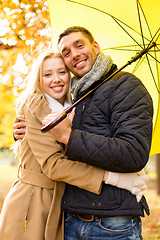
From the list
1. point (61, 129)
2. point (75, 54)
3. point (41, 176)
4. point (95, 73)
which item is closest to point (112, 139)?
point (61, 129)

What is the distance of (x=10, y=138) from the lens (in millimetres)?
7039

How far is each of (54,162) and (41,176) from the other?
27 centimetres

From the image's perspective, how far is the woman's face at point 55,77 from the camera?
8.83 feet

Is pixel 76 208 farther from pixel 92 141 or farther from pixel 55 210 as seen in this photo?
pixel 92 141

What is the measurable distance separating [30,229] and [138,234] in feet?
2.52

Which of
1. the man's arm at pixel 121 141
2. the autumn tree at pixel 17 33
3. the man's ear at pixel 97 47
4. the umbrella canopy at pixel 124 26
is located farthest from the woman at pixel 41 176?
the autumn tree at pixel 17 33

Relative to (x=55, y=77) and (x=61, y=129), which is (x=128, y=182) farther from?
(x=55, y=77)

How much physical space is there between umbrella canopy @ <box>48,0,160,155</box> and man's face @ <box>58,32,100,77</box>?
261 millimetres

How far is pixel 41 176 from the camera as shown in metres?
2.46

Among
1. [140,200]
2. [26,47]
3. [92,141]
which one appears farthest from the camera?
[26,47]

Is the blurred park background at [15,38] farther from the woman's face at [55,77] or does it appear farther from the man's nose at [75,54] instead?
the man's nose at [75,54]

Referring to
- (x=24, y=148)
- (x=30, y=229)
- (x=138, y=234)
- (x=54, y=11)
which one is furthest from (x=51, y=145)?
(x=54, y=11)

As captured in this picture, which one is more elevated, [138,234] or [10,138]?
→ [10,138]

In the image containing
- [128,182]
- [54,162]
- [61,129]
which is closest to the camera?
[61,129]
